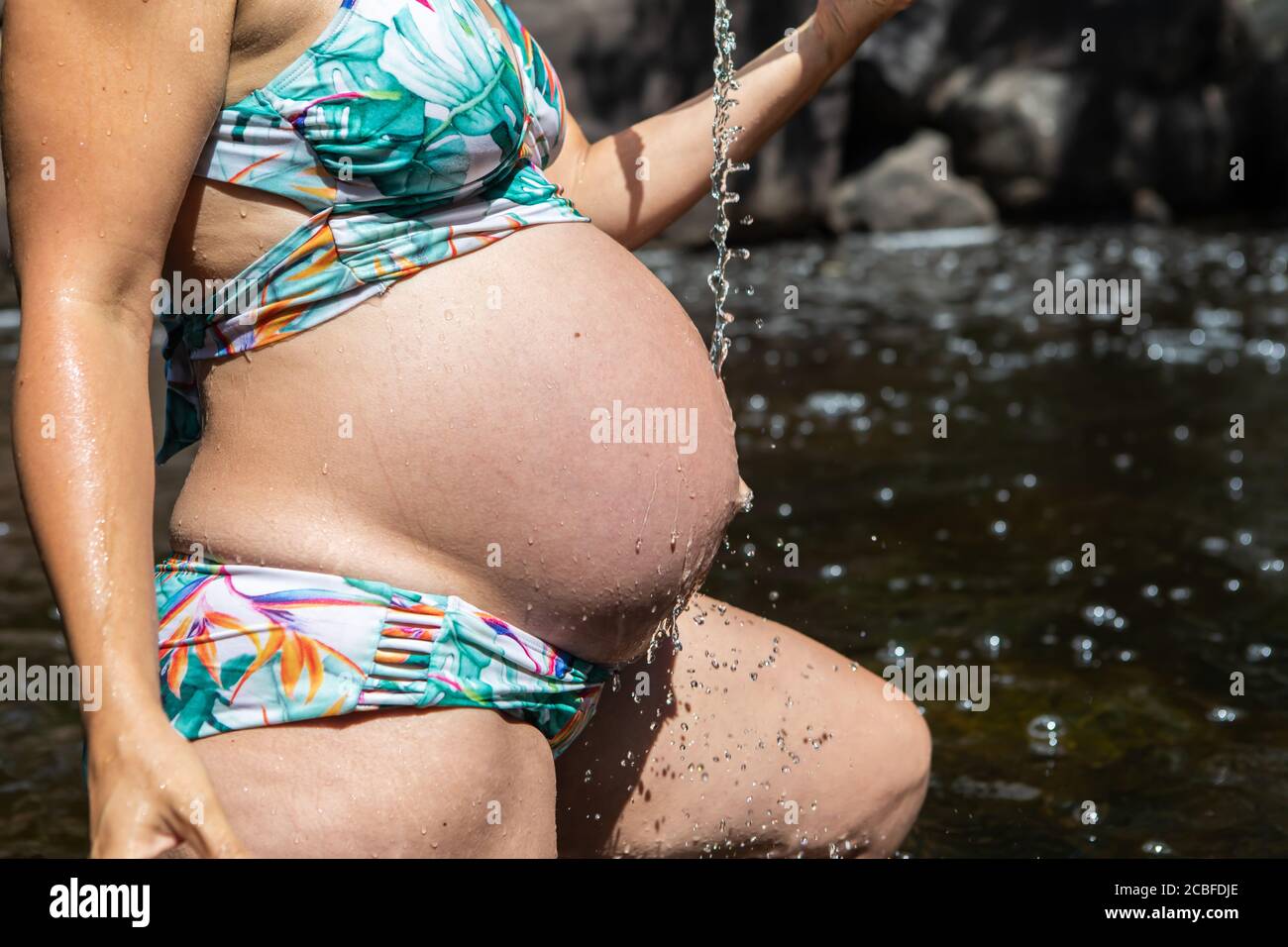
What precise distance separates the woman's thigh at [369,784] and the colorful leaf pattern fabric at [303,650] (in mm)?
20

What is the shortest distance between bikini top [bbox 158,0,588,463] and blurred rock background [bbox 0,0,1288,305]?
29.2 feet

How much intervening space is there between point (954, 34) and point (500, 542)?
36.7 feet

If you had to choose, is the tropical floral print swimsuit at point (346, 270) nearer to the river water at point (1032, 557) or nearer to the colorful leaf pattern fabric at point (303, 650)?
the colorful leaf pattern fabric at point (303, 650)

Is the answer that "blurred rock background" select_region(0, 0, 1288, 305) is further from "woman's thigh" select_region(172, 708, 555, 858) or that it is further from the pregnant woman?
"woman's thigh" select_region(172, 708, 555, 858)

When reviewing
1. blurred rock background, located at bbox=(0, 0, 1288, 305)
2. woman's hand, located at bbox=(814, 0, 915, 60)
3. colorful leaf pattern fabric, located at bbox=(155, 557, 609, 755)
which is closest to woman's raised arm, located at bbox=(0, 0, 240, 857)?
colorful leaf pattern fabric, located at bbox=(155, 557, 609, 755)

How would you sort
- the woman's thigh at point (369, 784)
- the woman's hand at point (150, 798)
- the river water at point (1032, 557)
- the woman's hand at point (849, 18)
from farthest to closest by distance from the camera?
1. the river water at point (1032, 557)
2. the woman's hand at point (849, 18)
3. the woman's thigh at point (369, 784)
4. the woman's hand at point (150, 798)

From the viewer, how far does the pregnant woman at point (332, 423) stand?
127cm

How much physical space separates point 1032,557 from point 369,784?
270 cm

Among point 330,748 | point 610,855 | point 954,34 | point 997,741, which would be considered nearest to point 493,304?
point 330,748

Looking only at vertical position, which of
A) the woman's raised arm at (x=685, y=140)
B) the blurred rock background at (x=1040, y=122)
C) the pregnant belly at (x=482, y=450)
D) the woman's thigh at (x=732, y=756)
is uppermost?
the blurred rock background at (x=1040, y=122)

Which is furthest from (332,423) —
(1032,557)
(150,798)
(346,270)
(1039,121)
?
(1039,121)

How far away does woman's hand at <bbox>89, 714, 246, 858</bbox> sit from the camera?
3.99 feet

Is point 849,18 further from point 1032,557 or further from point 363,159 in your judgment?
point 1032,557

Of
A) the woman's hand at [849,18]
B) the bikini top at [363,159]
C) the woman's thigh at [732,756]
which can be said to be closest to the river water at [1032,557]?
the woman's thigh at [732,756]
